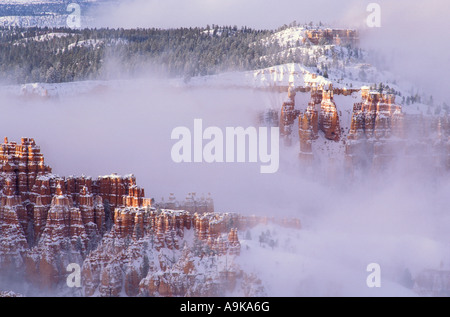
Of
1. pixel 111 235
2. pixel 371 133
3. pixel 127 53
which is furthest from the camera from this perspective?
pixel 127 53

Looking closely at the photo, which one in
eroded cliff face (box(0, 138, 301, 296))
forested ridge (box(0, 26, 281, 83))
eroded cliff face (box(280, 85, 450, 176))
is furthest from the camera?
forested ridge (box(0, 26, 281, 83))

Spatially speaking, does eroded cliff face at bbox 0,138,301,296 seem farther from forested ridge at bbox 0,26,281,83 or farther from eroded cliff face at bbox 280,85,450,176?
forested ridge at bbox 0,26,281,83

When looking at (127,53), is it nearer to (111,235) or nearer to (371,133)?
(371,133)

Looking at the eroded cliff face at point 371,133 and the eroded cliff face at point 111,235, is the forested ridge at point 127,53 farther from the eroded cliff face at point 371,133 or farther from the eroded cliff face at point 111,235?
the eroded cliff face at point 111,235

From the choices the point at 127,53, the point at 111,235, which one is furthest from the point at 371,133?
the point at 127,53

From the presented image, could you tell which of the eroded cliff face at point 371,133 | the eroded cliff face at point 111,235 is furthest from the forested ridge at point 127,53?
the eroded cliff face at point 111,235

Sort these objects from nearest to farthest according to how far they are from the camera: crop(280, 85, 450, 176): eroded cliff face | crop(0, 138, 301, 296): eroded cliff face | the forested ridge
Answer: crop(0, 138, 301, 296): eroded cliff face < crop(280, 85, 450, 176): eroded cliff face < the forested ridge

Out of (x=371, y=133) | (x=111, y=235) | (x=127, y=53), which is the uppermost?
(x=127, y=53)

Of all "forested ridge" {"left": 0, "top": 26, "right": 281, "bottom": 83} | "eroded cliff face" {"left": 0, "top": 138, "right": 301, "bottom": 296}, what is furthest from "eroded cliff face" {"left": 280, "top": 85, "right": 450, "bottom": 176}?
"eroded cliff face" {"left": 0, "top": 138, "right": 301, "bottom": 296}
